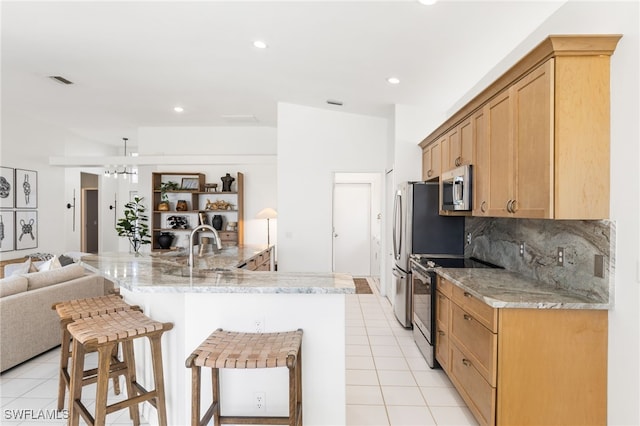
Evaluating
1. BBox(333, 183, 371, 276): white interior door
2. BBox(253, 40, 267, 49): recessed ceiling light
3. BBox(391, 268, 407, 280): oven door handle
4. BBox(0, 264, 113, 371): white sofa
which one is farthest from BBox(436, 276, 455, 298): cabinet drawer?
BBox(333, 183, 371, 276): white interior door

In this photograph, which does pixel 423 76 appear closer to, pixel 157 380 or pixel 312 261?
pixel 312 261

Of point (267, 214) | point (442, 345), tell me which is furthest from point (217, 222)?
point (442, 345)

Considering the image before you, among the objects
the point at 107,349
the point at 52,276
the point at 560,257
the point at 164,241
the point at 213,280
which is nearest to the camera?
the point at 107,349

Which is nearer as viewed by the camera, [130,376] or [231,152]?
[130,376]

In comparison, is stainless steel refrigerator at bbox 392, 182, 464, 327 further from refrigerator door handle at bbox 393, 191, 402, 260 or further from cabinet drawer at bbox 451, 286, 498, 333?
cabinet drawer at bbox 451, 286, 498, 333

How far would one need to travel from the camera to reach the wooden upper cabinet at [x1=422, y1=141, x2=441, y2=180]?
3996mm

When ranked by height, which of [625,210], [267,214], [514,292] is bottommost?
[514,292]

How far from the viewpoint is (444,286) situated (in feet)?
9.35

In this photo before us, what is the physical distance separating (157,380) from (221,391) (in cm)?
34

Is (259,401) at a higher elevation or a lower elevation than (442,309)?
lower

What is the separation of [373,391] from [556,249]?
164 cm

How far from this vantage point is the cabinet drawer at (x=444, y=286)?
272 centimetres

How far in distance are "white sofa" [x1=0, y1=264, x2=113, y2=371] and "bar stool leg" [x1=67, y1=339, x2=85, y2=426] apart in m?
1.28

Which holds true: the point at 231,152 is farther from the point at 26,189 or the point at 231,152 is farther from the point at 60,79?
the point at 26,189
